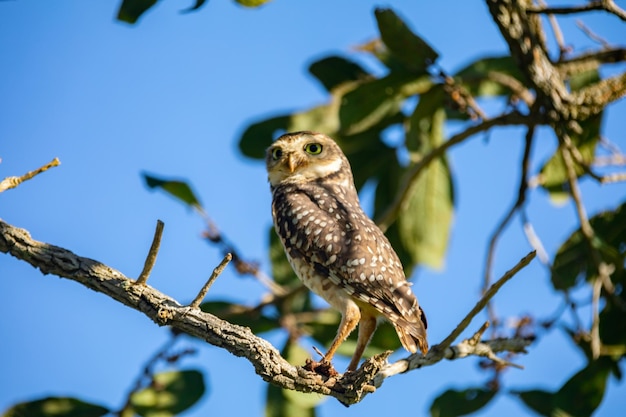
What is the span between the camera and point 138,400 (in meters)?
4.96

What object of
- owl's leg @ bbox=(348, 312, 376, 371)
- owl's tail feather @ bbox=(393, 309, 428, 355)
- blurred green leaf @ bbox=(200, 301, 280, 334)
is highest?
blurred green leaf @ bbox=(200, 301, 280, 334)

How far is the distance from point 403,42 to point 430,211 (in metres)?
1.45

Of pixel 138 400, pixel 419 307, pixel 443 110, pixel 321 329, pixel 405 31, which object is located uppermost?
pixel 443 110

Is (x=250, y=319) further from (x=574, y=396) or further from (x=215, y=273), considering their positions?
(x=215, y=273)

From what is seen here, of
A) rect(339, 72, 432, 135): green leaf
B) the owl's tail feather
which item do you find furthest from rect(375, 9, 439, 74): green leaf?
the owl's tail feather

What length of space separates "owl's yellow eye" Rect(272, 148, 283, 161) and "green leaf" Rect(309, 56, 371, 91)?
65 cm

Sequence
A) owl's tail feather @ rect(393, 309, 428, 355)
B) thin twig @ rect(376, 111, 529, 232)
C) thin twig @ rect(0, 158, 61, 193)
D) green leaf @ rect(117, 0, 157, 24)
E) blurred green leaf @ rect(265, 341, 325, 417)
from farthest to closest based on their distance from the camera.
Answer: blurred green leaf @ rect(265, 341, 325, 417)
thin twig @ rect(376, 111, 529, 232)
green leaf @ rect(117, 0, 157, 24)
owl's tail feather @ rect(393, 309, 428, 355)
thin twig @ rect(0, 158, 61, 193)

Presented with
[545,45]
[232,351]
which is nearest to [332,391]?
[232,351]

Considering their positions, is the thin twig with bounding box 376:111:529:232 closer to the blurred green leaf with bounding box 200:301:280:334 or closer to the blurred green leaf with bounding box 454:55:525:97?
the blurred green leaf with bounding box 454:55:525:97

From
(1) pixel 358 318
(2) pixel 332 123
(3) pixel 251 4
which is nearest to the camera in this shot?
(1) pixel 358 318

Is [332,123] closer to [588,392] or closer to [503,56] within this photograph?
[503,56]

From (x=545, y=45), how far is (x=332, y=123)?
1728mm

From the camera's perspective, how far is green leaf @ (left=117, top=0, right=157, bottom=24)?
4629 mm

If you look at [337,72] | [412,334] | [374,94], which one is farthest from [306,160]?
[412,334]
